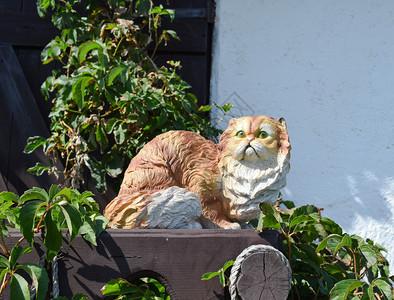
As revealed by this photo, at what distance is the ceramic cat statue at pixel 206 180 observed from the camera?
1832 mm

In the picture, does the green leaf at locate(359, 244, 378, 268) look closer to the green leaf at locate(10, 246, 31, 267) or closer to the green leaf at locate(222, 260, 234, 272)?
the green leaf at locate(222, 260, 234, 272)

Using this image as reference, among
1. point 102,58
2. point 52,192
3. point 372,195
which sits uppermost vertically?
point 102,58

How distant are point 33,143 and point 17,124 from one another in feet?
0.78

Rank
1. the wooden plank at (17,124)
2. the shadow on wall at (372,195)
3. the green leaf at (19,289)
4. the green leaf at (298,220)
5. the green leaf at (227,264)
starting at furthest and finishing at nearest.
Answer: the wooden plank at (17,124), the shadow on wall at (372,195), the green leaf at (298,220), the green leaf at (227,264), the green leaf at (19,289)

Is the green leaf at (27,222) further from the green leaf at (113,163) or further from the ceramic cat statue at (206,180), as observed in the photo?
the green leaf at (113,163)

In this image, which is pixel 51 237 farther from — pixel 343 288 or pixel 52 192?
pixel 343 288

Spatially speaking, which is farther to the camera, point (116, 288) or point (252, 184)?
point (252, 184)

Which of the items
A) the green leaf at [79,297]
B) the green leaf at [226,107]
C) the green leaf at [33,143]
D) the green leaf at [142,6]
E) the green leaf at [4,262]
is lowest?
Answer: the green leaf at [79,297]

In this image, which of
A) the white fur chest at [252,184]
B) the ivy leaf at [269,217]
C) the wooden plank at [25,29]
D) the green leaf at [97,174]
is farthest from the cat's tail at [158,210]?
the wooden plank at [25,29]

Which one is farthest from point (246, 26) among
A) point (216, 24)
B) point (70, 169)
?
point (70, 169)

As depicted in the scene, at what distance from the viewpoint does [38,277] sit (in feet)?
5.28

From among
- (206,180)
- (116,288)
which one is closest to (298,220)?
(206,180)

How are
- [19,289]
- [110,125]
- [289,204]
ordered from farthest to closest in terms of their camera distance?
[110,125] < [289,204] < [19,289]

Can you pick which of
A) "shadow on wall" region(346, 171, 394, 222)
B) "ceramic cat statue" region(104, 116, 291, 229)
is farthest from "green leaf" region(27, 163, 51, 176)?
"shadow on wall" region(346, 171, 394, 222)
